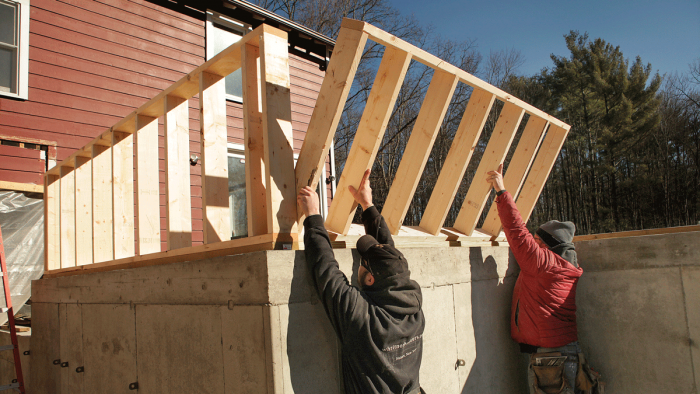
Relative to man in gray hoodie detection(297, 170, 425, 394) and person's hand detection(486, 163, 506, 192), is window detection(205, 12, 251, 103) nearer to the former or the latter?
person's hand detection(486, 163, 506, 192)

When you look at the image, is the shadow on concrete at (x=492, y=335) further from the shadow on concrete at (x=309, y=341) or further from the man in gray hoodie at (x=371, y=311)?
the shadow on concrete at (x=309, y=341)

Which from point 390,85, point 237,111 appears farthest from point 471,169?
point 390,85

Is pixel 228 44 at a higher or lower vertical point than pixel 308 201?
higher

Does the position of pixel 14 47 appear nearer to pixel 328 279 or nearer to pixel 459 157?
pixel 459 157

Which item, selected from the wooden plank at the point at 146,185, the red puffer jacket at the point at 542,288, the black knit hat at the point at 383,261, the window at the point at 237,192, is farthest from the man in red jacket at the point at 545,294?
the window at the point at 237,192

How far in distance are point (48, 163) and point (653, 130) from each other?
70.1 ft

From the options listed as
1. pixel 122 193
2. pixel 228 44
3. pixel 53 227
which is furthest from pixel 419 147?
pixel 228 44

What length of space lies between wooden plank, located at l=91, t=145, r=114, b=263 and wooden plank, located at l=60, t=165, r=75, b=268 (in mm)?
758

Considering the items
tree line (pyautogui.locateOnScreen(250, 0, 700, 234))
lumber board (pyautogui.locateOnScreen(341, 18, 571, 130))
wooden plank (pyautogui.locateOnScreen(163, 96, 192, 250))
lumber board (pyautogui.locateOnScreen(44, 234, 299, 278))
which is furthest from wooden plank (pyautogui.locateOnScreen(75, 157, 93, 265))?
tree line (pyautogui.locateOnScreen(250, 0, 700, 234))

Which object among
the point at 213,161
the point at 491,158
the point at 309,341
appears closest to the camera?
the point at 309,341

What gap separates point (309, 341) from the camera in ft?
7.11

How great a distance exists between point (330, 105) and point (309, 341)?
127cm

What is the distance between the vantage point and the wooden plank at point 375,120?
8.82 ft

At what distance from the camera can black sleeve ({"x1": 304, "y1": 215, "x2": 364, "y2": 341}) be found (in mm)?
2031
